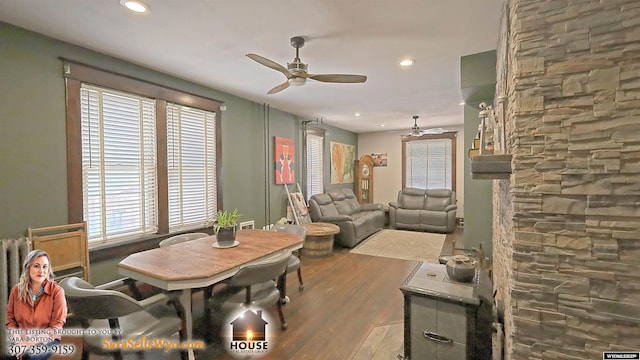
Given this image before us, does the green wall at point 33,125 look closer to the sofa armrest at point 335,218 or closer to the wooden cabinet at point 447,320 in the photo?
the wooden cabinet at point 447,320

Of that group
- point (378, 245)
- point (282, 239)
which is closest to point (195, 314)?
point (282, 239)

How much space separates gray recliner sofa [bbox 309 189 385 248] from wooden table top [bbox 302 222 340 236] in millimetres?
329

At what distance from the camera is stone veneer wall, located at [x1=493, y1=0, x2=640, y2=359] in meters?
1.14

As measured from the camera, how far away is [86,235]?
2.59m

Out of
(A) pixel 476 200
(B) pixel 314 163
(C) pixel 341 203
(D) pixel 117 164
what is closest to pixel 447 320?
(A) pixel 476 200

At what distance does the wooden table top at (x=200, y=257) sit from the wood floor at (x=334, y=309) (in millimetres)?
715

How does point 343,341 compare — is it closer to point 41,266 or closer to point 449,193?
point 41,266

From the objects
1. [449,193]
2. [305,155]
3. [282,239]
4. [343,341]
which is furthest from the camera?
[449,193]

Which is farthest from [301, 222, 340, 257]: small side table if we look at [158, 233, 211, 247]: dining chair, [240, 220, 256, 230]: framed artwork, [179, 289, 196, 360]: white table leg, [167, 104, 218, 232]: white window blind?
[179, 289, 196, 360]: white table leg

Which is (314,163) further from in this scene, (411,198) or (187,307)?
(187,307)

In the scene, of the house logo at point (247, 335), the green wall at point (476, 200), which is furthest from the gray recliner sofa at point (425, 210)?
the house logo at point (247, 335)

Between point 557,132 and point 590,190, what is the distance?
279 millimetres

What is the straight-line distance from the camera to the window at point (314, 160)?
6.21 meters

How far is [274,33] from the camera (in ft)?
7.73
